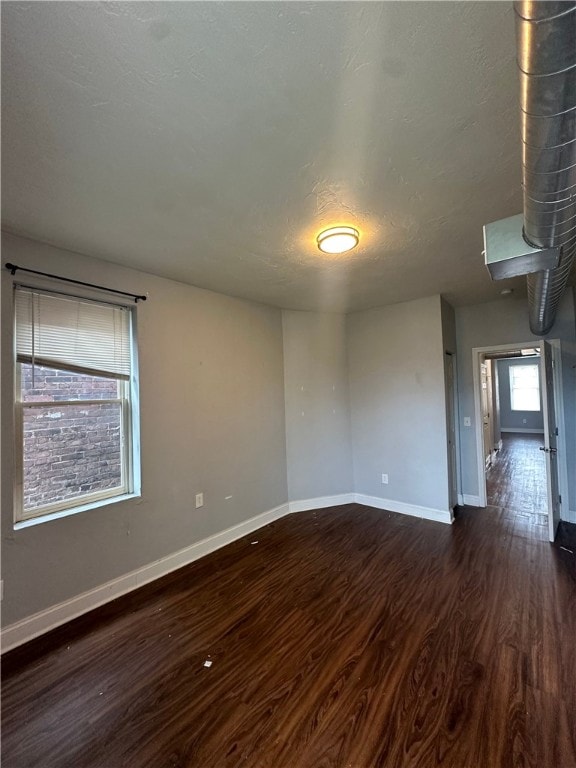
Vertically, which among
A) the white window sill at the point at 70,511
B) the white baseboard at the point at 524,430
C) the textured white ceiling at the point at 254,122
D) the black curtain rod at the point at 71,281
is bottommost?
the white baseboard at the point at 524,430

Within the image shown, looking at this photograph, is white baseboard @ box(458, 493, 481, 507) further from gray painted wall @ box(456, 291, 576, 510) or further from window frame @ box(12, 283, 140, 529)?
window frame @ box(12, 283, 140, 529)

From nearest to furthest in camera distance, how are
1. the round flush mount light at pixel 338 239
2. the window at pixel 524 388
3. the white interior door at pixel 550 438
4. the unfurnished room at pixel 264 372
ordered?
the unfurnished room at pixel 264 372 → the round flush mount light at pixel 338 239 → the white interior door at pixel 550 438 → the window at pixel 524 388

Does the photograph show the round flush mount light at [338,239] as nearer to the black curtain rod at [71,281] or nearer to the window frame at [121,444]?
the black curtain rod at [71,281]

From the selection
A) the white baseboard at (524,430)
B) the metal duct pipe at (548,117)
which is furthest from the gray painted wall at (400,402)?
Result: the white baseboard at (524,430)

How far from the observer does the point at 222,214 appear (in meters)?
1.97

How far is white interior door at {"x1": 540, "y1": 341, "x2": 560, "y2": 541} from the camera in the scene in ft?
10.5

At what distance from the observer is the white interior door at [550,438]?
3209mm

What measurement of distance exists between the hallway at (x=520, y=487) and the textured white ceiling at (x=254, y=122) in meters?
3.43

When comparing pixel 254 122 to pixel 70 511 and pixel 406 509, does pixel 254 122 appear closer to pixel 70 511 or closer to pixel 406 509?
pixel 70 511

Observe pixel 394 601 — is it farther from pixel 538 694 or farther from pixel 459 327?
pixel 459 327

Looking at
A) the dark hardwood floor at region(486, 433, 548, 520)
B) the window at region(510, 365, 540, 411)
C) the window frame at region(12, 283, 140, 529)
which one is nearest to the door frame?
the dark hardwood floor at region(486, 433, 548, 520)

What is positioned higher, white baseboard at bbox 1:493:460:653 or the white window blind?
the white window blind

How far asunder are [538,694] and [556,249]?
2248 millimetres

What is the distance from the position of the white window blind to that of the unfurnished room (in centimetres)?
2
